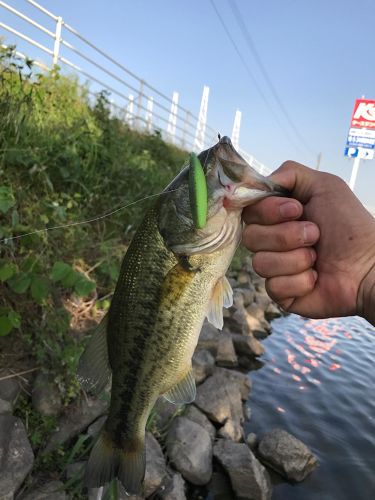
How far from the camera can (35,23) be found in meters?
10.7

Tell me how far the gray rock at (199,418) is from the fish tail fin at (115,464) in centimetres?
282

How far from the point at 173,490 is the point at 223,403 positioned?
1839 millimetres

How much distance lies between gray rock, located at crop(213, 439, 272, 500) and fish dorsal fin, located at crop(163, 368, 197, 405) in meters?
2.71

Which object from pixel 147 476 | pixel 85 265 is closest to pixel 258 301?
pixel 85 265

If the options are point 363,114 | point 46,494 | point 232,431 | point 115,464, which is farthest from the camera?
point 363,114

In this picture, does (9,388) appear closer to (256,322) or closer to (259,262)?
(259,262)

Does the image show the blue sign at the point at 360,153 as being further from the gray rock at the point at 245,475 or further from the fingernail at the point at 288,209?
the fingernail at the point at 288,209

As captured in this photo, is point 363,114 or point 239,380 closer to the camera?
point 239,380

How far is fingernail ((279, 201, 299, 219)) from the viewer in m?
2.01

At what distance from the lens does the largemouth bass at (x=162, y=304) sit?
194 centimetres

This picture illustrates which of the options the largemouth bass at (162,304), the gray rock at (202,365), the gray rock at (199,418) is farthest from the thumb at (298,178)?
the gray rock at (202,365)

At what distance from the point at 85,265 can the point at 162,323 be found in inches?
139

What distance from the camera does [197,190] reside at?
5.81 feet

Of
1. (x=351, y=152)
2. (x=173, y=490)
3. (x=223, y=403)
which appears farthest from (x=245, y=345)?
(x=351, y=152)
